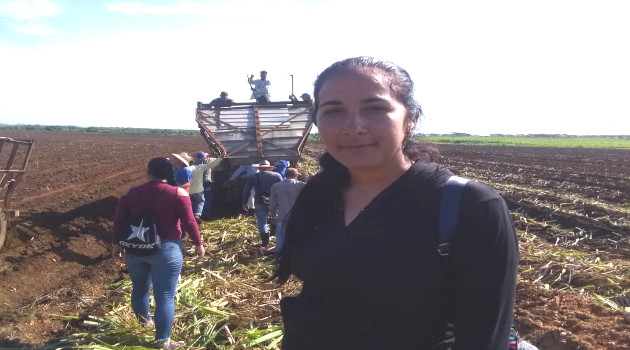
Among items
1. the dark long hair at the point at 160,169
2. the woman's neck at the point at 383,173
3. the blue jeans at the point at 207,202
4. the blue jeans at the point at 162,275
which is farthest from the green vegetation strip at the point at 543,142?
the woman's neck at the point at 383,173

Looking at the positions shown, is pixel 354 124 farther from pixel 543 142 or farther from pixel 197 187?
pixel 543 142

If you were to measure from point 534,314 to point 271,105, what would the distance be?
29.4 feet

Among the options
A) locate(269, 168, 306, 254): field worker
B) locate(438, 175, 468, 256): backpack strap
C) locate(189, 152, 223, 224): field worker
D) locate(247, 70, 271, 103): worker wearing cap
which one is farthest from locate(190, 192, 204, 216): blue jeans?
locate(438, 175, 468, 256): backpack strap

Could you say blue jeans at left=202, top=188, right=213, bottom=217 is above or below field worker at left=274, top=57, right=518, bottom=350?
below

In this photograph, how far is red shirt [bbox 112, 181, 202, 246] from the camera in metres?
4.94

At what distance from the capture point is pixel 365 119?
1.84 metres

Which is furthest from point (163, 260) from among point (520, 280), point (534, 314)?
point (520, 280)

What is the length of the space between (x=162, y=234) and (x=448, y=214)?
12.4 ft

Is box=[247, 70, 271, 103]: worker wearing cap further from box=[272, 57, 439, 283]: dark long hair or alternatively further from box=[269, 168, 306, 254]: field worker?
box=[272, 57, 439, 283]: dark long hair

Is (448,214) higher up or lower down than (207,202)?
higher up

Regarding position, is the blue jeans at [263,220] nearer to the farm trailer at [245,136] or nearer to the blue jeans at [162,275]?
the farm trailer at [245,136]

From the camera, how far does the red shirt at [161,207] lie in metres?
4.94

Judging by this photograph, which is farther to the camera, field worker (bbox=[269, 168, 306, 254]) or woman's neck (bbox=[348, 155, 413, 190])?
field worker (bbox=[269, 168, 306, 254])

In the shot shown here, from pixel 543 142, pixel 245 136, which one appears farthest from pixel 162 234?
pixel 543 142
